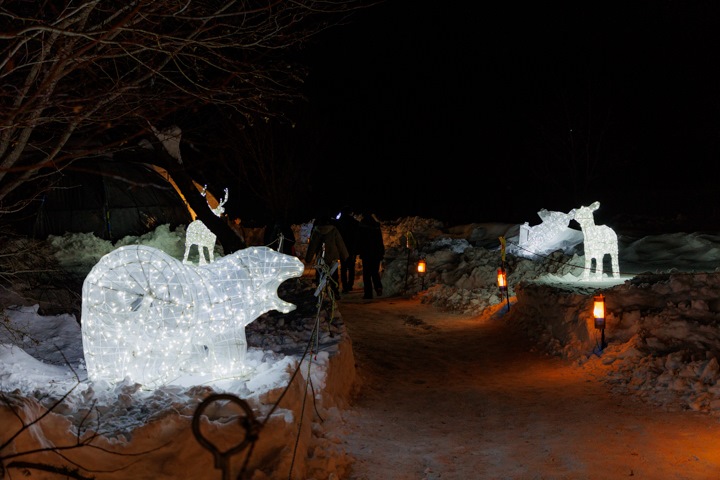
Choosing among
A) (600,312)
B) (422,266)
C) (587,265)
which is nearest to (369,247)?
(422,266)

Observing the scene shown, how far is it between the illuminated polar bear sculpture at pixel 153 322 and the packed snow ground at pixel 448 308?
35cm

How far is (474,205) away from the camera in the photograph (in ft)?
108

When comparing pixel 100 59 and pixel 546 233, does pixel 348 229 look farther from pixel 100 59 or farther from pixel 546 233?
pixel 100 59

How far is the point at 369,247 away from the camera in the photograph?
1522 centimetres

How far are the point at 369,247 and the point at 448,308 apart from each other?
2.46 meters

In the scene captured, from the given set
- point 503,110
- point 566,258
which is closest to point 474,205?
point 503,110

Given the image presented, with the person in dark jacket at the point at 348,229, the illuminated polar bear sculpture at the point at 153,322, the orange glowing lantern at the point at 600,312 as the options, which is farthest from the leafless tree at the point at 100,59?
the person in dark jacket at the point at 348,229

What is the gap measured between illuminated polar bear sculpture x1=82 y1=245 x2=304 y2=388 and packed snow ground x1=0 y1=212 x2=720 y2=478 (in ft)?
1.16

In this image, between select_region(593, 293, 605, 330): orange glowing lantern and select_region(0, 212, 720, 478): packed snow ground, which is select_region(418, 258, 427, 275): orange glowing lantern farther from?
select_region(593, 293, 605, 330): orange glowing lantern

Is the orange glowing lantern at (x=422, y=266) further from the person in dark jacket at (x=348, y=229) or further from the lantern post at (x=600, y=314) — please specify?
the lantern post at (x=600, y=314)

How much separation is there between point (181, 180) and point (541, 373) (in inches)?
359

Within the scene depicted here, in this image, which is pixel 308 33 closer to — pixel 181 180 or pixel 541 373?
pixel 541 373

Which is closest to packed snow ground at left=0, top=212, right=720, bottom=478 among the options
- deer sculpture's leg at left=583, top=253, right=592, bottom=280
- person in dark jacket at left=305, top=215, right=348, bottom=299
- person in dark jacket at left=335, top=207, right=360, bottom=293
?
deer sculpture's leg at left=583, top=253, right=592, bottom=280

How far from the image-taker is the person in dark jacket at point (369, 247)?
49.7ft
